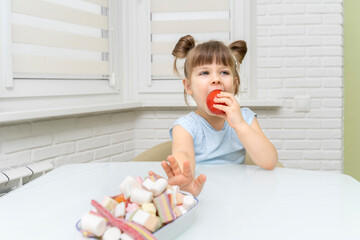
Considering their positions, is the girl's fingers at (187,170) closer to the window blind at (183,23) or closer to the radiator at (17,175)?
the radiator at (17,175)

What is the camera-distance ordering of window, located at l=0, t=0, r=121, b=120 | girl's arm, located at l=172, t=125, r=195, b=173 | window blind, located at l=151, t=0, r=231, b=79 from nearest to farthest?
1. girl's arm, located at l=172, t=125, r=195, b=173
2. window, located at l=0, t=0, r=121, b=120
3. window blind, located at l=151, t=0, r=231, b=79

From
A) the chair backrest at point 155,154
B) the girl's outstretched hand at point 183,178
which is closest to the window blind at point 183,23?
the chair backrest at point 155,154

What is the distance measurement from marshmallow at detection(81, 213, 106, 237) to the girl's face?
0.89m

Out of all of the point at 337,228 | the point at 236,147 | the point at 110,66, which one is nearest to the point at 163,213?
→ the point at 337,228

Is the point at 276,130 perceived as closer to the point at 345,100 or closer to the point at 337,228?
the point at 345,100

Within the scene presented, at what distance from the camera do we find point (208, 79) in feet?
4.51

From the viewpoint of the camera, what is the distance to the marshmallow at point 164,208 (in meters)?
0.57

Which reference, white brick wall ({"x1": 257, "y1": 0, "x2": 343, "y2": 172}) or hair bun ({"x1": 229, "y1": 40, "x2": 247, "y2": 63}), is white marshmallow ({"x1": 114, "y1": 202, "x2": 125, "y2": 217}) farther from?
white brick wall ({"x1": 257, "y1": 0, "x2": 343, "y2": 172})

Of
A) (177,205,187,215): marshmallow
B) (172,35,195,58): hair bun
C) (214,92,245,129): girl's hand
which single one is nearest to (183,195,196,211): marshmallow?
(177,205,187,215): marshmallow

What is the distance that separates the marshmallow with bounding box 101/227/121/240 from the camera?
495 mm

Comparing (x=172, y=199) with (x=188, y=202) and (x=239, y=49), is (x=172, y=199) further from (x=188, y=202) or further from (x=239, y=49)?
(x=239, y=49)

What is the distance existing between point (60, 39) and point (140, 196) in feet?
5.83

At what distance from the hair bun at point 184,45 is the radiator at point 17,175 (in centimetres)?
81

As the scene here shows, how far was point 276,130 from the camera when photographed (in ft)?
8.64
